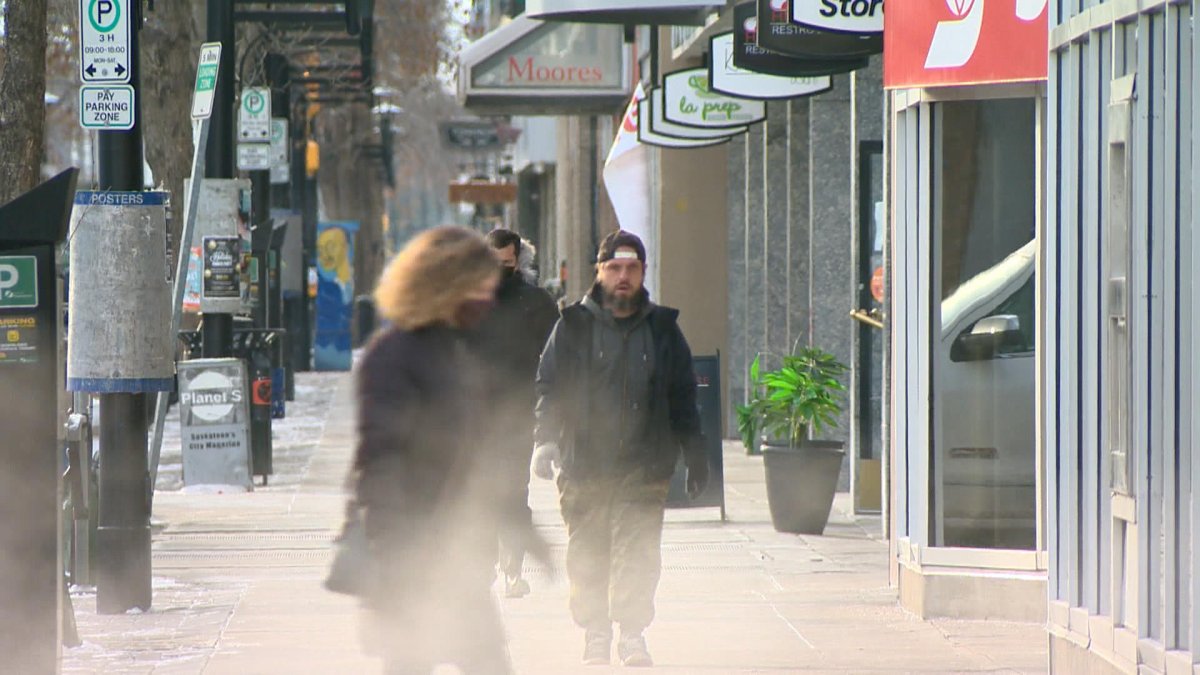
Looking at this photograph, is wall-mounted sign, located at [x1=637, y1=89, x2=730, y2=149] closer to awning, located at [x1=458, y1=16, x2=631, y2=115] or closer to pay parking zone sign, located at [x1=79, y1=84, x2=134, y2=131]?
awning, located at [x1=458, y1=16, x2=631, y2=115]

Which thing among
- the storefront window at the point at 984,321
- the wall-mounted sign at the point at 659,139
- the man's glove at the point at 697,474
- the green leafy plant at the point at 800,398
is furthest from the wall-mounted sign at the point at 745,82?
the man's glove at the point at 697,474

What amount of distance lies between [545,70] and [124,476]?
1629 centimetres

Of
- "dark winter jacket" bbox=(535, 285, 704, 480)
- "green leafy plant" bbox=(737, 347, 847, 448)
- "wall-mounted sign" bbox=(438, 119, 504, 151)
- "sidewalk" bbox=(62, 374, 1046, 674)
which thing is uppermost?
"wall-mounted sign" bbox=(438, 119, 504, 151)

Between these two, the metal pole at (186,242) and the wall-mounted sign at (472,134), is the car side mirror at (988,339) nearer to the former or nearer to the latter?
the metal pole at (186,242)

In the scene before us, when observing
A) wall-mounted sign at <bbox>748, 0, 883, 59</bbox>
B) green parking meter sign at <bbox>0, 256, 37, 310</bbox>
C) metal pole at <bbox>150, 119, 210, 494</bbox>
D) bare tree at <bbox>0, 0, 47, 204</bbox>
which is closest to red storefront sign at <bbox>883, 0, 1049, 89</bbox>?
wall-mounted sign at <bbox>748, 0, 883, 59</bbox>

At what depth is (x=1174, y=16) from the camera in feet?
20.8

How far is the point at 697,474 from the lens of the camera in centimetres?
818

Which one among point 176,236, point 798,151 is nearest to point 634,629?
point 798,151

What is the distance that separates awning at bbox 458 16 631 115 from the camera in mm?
24922

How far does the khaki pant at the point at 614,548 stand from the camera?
821 cm

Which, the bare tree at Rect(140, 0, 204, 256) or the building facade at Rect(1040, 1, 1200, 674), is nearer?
the building facade at Rect(1040, 1, 1200, 674)

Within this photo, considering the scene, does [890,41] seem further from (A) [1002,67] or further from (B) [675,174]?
(B) [675,174]

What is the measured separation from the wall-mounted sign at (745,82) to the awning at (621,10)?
382mm

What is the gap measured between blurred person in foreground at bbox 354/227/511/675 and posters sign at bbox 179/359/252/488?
992cm
